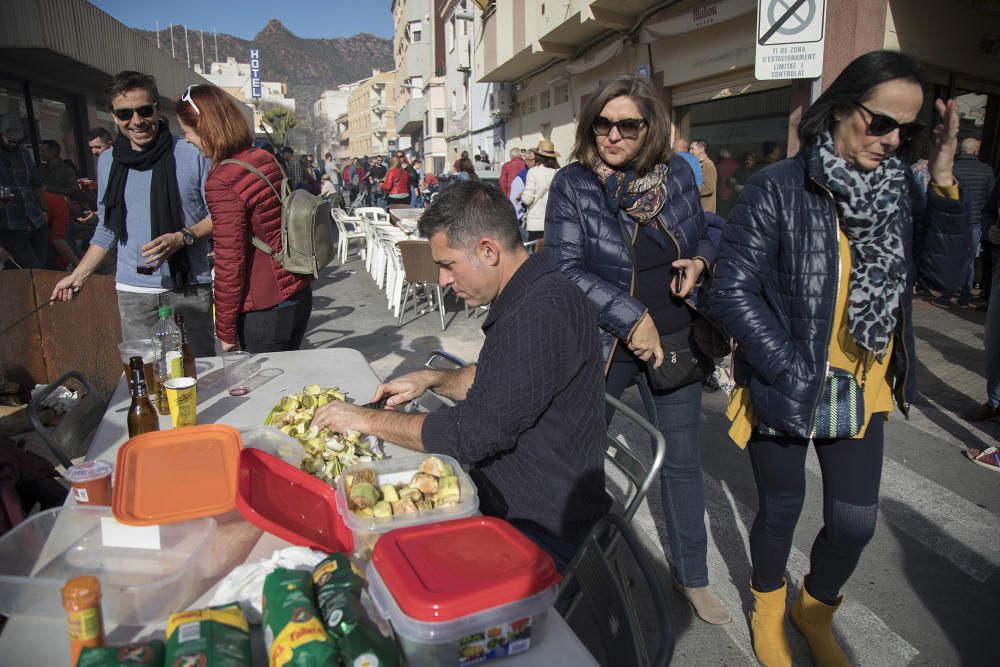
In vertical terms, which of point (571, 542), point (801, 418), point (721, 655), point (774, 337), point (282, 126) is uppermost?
point (282, 126)

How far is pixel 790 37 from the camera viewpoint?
5035mm

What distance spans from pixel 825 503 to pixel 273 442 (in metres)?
1.81

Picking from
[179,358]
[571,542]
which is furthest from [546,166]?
[571,542]

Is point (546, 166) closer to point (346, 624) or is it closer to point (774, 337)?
point (774, 337)

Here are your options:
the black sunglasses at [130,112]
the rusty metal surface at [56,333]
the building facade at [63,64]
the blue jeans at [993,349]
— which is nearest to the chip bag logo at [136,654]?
the black sunglasses at [130,112]

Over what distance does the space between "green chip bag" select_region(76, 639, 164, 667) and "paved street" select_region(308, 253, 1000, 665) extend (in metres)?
2.01

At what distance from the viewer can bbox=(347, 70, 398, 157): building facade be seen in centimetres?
7056

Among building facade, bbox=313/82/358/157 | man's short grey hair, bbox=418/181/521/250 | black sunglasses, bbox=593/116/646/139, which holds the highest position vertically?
building facade, bbox=313/82/358/157

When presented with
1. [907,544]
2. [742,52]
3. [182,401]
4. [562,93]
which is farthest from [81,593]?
[562,93]

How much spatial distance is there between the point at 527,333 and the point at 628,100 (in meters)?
1.16

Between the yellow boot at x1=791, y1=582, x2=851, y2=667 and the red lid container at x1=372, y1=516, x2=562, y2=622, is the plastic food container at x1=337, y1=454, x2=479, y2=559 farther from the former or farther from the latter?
the yellow boot at x1=791, y1=582, x2=851, y2=667

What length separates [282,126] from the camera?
84.0 feet

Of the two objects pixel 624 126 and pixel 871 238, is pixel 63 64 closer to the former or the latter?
pixel 624 126

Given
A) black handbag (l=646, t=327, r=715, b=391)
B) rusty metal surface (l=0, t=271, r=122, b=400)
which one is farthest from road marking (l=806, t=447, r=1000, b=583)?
rusty metal surface (l=0, t=271, r=122, b=400)
